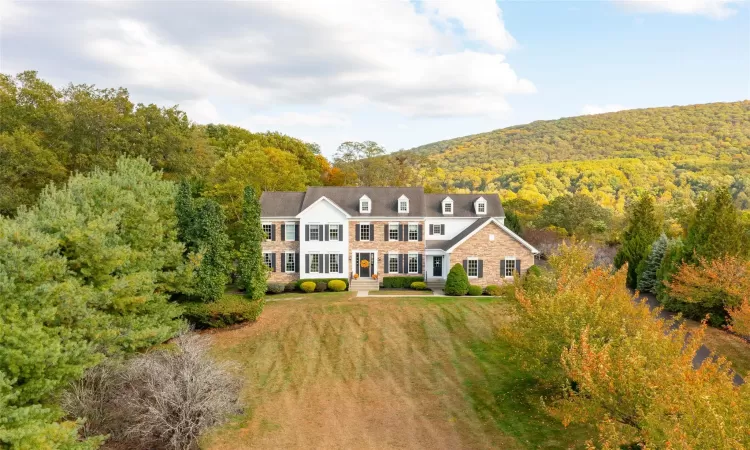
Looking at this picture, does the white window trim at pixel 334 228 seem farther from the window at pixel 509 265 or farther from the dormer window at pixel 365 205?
the window at pixel 509 265

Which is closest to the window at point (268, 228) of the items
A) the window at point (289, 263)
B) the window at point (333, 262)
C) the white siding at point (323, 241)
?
the window at point (289, 263)

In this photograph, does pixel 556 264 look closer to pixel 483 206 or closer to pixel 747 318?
pixel 747 318

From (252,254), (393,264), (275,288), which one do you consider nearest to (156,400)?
(252,254)

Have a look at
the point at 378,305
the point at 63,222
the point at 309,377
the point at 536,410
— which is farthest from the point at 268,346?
the point at 536,410

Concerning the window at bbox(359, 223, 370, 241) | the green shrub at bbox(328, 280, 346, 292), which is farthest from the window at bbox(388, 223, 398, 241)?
the green shrub at bbox(328, 280, 346, 292)

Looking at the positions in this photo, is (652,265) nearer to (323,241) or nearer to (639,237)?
(639,237)

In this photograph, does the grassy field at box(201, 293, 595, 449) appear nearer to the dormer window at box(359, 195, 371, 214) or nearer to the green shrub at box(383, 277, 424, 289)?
the green shrub at box(383, 277, 424, 289)
